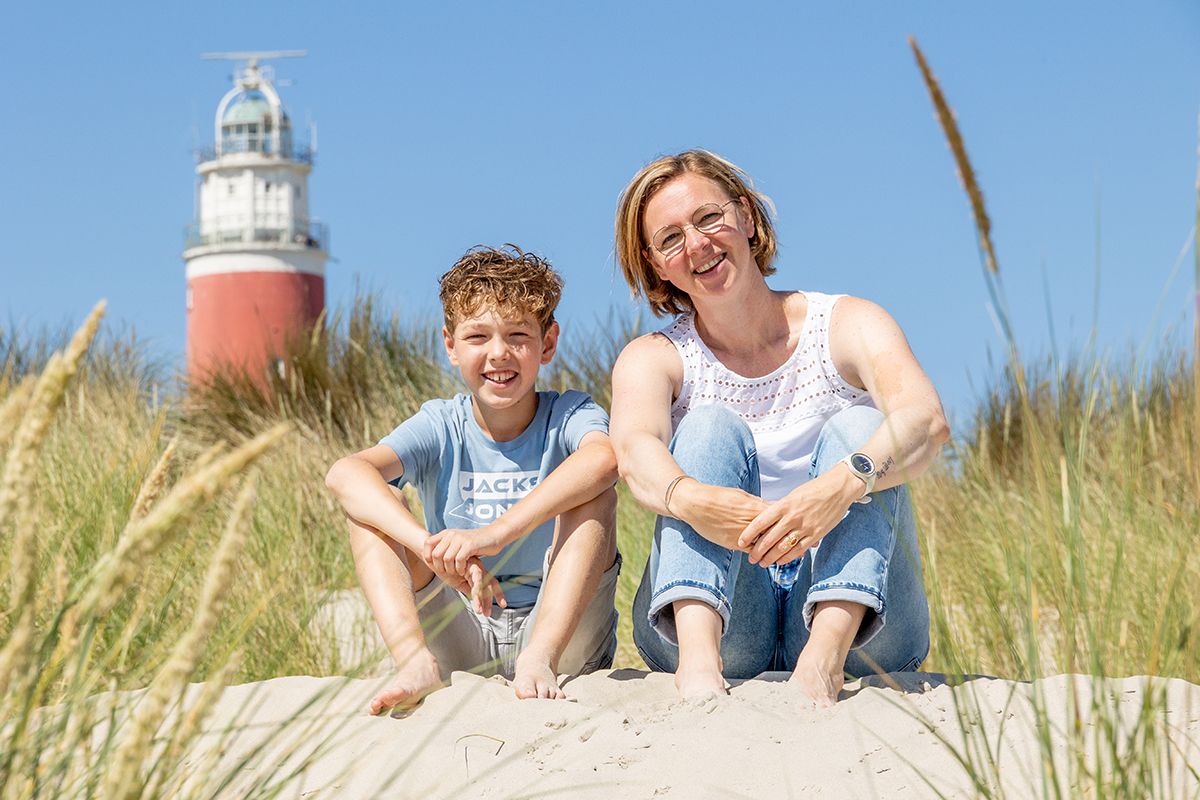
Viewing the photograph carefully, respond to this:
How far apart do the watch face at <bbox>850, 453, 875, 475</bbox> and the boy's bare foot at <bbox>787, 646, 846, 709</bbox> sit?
0.35 metres

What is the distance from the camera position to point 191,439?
8031mm

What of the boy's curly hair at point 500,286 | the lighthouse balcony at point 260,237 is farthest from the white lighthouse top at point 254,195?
the boy's curly hair at point 500,286

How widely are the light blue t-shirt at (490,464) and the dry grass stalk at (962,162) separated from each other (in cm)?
191

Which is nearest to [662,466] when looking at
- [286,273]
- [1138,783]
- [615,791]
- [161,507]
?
[615,791]

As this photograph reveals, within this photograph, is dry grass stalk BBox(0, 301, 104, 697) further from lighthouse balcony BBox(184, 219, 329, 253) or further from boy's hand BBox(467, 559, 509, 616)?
lighthouse balcony BBox(184, 219, 329, 253)

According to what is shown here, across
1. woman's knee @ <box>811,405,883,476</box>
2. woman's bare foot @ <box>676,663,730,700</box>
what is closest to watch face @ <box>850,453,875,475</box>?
woman's knee @ <box>811,405,883,476</box>

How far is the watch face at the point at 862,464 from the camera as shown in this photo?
2.36 meters

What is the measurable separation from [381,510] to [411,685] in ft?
1.37

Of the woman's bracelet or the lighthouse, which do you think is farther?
the lighthouse

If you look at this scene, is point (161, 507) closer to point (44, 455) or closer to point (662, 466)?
→ point (662, 466)

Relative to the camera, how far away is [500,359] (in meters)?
2.94

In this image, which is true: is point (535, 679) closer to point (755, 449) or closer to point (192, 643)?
point (755, 449)

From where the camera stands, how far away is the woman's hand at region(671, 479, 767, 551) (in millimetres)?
2346

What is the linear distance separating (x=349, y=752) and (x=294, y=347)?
19.8 ft
